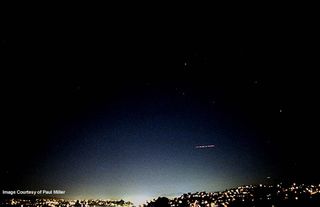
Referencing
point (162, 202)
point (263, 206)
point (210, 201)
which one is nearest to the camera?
point (162, 202)

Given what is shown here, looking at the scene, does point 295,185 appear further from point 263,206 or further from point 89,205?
point 89,205

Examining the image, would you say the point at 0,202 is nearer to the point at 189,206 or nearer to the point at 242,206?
the point at 189,206

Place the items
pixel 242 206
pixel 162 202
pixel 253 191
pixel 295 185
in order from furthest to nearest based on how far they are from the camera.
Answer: pixel 295 185, pixel 253 191, pixel 242 206, pixel 162 202

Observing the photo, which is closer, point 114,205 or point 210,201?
point 210,201

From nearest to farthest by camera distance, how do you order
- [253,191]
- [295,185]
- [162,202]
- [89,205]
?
[162,202] → [253,191] → [295,185] → [89,205]

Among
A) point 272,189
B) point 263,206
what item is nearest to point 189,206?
point 263,206

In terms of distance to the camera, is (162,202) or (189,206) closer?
(162,202)

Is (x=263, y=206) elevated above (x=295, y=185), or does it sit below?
below

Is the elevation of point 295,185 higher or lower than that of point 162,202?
higher

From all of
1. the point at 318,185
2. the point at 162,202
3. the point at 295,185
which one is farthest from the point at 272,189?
the point at 162,202
